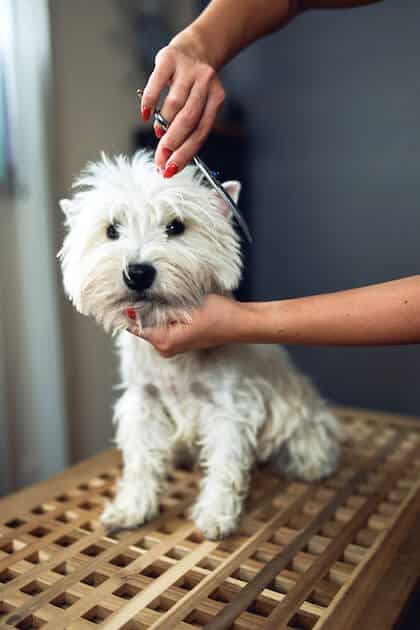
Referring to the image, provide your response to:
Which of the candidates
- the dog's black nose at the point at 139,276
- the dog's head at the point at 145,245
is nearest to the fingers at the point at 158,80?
the dog's head at the point at 145,245

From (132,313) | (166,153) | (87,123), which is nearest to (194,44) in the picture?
(166,153)

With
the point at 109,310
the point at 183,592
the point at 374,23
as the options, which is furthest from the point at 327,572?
the point at 374,23

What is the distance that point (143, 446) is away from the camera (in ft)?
3.43

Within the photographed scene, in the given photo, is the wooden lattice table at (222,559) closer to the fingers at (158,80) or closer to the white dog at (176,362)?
the white dog at (176,362)

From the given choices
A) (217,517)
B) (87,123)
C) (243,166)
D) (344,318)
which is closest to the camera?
(344,318)

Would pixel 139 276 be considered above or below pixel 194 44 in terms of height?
below

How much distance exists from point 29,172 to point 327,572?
48.9 inches

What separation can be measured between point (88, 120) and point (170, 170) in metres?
1.03

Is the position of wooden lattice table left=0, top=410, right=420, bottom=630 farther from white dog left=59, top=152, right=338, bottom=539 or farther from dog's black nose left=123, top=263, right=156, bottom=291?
dog's black nose left=123, top=263, right=156, bottom=291

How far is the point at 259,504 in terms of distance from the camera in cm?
106

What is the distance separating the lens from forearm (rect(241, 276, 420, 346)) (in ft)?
2.57

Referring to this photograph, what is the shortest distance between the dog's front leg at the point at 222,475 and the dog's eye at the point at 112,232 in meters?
0.36

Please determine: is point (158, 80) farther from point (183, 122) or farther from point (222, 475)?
point (222, 475)

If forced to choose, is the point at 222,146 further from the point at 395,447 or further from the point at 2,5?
the point at 395,447
